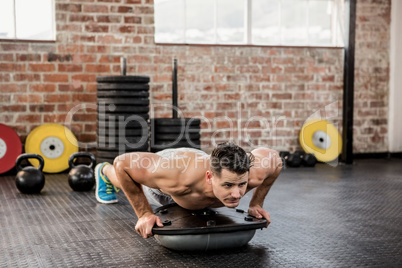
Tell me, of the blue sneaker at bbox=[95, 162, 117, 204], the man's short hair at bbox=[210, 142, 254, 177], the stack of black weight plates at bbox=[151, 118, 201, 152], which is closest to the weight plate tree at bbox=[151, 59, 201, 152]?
the stack of black weight plates at bbox=[151, 118, 201, 152]

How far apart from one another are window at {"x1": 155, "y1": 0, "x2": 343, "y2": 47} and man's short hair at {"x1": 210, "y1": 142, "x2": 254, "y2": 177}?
12.2 ft

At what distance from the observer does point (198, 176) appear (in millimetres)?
2348

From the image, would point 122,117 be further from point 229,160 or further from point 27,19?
point 229,160

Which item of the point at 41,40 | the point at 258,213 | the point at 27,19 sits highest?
the point at 27,19

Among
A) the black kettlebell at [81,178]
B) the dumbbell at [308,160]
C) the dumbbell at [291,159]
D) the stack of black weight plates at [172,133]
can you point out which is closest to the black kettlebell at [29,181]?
the black kettlebell at [81,178]

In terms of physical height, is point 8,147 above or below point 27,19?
below

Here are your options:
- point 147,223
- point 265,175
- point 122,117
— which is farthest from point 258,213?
point 122,117

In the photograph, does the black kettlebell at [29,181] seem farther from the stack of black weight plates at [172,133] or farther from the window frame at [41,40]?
the window frame at [41,40]

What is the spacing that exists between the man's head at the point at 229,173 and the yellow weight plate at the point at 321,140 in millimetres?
3984

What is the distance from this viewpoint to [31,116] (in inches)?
209

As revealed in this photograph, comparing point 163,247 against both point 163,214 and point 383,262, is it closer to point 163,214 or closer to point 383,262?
point 163,214

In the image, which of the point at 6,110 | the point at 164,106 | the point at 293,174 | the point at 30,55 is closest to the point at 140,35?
the point at 164,106

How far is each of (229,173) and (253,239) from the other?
73 centimetres

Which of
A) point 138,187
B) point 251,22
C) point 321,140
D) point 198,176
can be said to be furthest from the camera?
point 321,140
